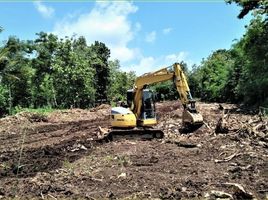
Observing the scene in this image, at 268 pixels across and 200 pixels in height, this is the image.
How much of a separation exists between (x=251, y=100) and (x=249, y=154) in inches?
849

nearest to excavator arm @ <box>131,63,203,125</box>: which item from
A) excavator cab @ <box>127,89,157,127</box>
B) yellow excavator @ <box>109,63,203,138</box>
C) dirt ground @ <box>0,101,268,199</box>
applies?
yellow excavator @ <box>109,63,203,138</box>

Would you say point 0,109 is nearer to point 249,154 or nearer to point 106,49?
point 106,49

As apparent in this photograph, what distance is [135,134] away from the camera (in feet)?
55.3

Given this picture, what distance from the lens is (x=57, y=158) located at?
13883 mm

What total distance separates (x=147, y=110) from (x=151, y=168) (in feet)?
20.3

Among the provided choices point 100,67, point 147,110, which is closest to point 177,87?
point 147,110

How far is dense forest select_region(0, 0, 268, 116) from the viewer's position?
29625 millimetres

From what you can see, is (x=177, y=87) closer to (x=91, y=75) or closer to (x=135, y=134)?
(x=135, y=134)

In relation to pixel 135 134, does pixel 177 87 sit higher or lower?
higher

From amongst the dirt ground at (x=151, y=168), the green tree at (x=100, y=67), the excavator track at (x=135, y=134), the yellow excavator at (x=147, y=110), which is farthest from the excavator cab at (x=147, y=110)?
the green tree at (x=100, y=67)

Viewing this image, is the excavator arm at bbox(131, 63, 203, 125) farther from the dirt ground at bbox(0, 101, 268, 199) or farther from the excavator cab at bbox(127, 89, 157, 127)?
the dirt ground at bbox(0, 101, 268, 199)

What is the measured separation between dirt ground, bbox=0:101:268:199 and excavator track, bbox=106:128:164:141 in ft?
1.12

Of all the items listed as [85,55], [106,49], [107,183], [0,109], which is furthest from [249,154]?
[106,49]

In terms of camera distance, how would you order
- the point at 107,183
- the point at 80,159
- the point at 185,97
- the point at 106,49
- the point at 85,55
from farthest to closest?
the point at 106,49, the point at 85,55, the point at 185,97, the point at 80,159, the point at 107,183
